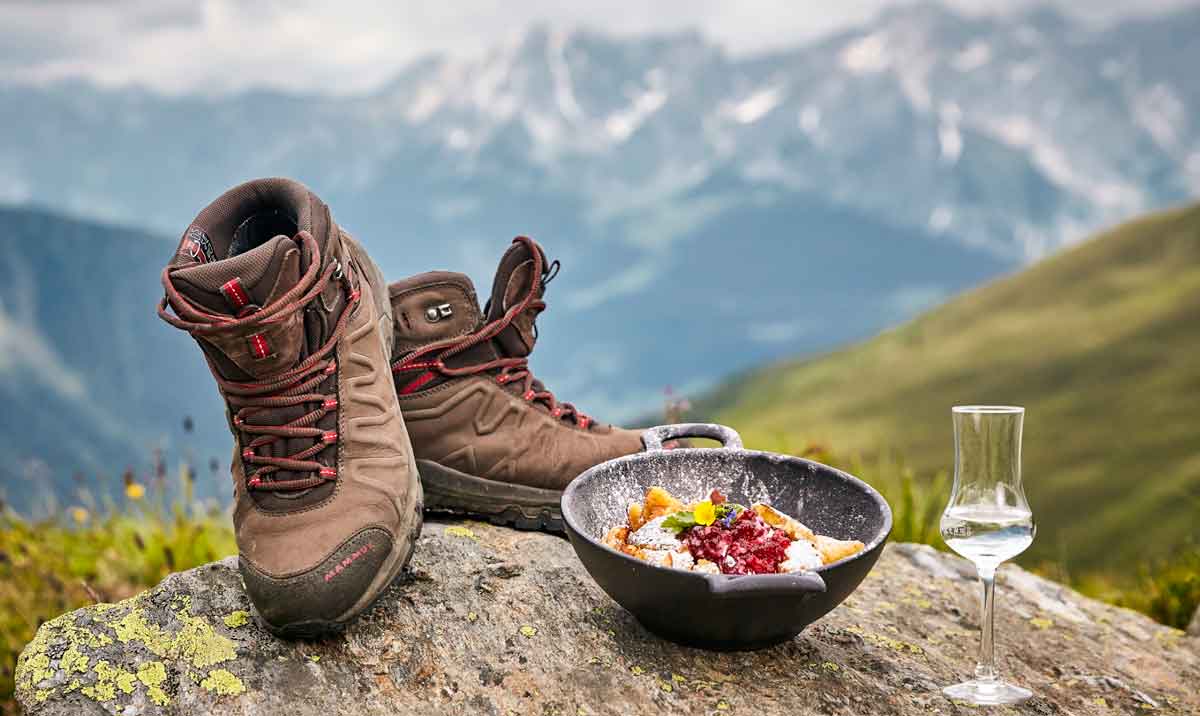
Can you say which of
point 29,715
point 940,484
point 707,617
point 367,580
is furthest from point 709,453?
point 940,484

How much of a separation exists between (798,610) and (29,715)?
2008mm

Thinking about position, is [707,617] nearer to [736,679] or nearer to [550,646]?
[736,679]

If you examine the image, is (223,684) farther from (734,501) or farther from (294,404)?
(734,501)

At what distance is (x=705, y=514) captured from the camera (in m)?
2.46

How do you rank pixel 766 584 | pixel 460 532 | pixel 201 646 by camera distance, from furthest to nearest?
pixel 460 532 → pixel 201 646 → pixel 766 584

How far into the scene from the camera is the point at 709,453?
298cm

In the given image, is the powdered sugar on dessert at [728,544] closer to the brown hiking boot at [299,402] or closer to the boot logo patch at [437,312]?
the brown hiking boot at [299,402]

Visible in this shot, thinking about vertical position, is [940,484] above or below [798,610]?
below

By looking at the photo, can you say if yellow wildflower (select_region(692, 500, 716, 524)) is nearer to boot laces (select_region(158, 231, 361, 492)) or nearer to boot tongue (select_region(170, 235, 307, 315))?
boot laces (select_region(158, 231, 361, 492))

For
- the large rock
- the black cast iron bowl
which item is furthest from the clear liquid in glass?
the large rock

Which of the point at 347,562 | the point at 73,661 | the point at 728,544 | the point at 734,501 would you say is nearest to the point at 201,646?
the point at 73,661

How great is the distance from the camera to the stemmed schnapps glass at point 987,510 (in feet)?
8.87

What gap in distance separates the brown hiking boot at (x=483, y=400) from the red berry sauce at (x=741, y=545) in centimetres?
112

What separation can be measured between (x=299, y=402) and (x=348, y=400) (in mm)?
161
